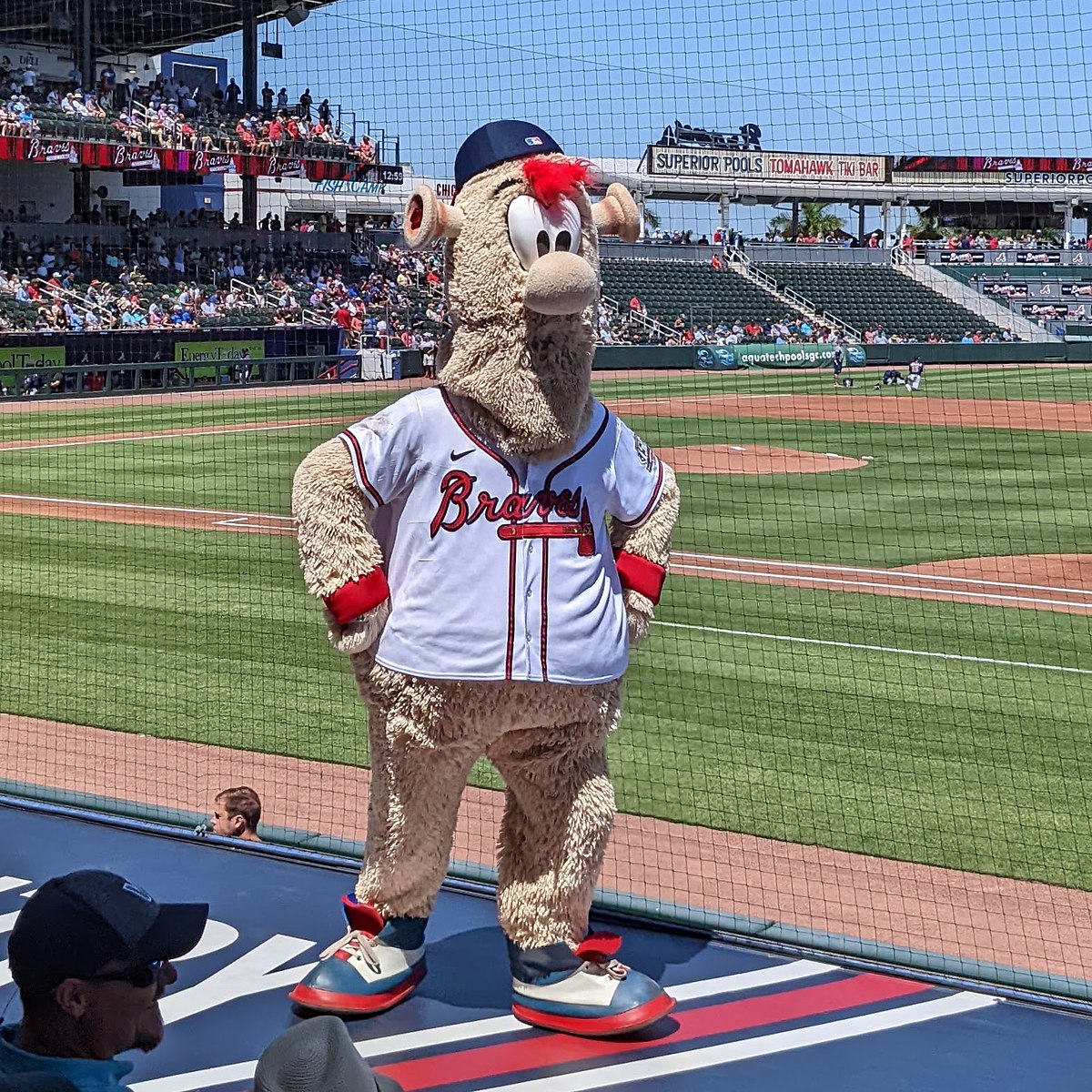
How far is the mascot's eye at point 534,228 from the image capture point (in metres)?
3.82

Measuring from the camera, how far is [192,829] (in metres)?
5.33

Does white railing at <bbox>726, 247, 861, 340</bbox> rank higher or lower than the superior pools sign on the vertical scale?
lower

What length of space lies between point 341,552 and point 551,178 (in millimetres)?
1099

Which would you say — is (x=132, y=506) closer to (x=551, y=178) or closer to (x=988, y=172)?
(x=551, y=178)

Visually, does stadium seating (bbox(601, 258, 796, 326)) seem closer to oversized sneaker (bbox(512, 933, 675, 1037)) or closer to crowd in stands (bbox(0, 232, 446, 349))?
crowd in stands (bbox(0, 232, 446, 349))

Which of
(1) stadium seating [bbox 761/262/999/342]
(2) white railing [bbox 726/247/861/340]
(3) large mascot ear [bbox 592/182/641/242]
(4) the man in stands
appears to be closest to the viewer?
(3) large mascot ear [bbox 592/182/641/242]

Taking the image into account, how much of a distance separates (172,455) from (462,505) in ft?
54.9

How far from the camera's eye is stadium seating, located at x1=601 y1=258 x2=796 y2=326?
3812cm

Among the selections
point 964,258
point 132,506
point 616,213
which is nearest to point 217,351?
point 132,506

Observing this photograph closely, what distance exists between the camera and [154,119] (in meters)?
30.3

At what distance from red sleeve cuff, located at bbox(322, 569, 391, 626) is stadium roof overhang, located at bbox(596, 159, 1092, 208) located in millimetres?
42482

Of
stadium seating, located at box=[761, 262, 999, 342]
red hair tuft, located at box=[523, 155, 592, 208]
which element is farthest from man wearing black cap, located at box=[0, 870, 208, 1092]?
stadium seating, located at box=[761, 262, 999, 342]

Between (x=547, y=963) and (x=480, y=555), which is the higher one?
(x=480, y=555)

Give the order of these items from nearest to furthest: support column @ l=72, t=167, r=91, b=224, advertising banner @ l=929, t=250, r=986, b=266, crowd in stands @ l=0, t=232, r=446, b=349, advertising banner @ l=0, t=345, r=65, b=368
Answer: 1. advertising banner @ l=0, t=345, r=65, b=368
2. crowd in stands @ l=0, t=232, r=446, b=349
3. support column @ l=72, t=167, r=91, b=224
4. advertising banner @ l=929, t=250, r=986, b=266
